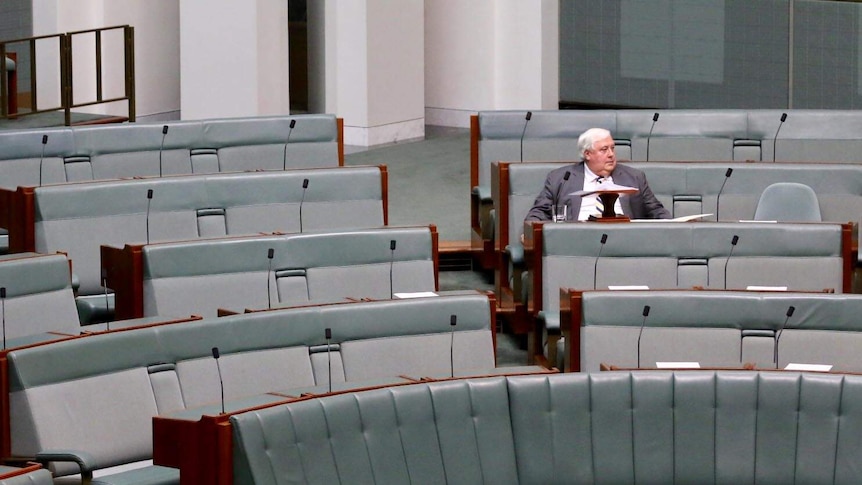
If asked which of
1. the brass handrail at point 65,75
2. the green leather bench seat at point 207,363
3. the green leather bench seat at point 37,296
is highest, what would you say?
the brass handrail at point 65,75

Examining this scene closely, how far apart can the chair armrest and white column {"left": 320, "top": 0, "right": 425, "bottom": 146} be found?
18.2 feet

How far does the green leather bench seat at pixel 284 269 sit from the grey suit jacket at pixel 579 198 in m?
0.67

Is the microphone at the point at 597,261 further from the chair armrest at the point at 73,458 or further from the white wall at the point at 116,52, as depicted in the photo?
the white wall at the point at 116,52

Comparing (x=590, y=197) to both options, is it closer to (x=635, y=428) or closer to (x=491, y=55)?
(x=635, y=428)

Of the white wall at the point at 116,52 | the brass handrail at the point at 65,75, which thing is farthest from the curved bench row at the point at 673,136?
the white wall at the point at 116,52

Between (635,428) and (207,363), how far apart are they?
1284mm

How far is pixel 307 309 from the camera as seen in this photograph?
446 cm

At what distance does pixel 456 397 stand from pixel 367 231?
1459 millimetres

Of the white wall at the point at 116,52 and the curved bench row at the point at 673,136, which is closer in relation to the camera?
the curved bench row at the point at 673,136

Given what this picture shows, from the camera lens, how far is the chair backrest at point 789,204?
18.8 feet

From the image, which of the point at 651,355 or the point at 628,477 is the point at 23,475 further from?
the point at 651,355

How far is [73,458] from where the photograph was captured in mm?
3582

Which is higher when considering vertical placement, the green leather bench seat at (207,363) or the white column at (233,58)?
the white column at (233,58)

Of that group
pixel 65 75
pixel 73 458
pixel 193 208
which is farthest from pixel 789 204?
pixel 65 75
